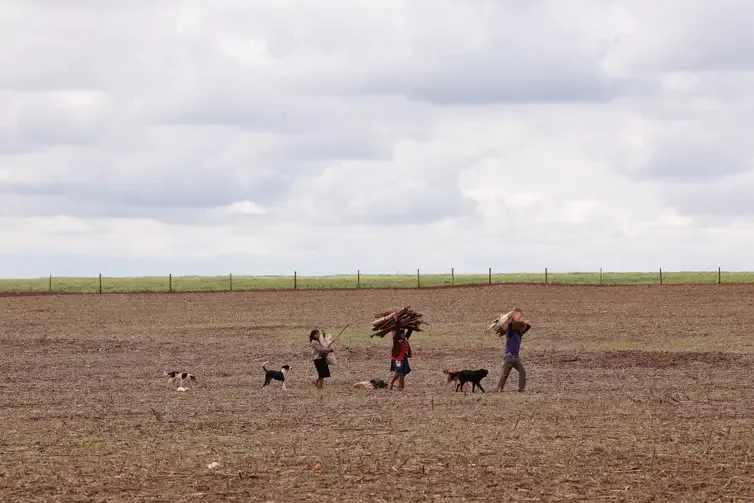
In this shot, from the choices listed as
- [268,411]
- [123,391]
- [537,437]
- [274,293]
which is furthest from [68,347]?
[274,293]

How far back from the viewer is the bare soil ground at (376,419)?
14.1 m

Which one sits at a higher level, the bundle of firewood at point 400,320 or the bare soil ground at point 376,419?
the bundle of firewood at point 400,320

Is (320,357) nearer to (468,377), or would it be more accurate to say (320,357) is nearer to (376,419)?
(468,377)

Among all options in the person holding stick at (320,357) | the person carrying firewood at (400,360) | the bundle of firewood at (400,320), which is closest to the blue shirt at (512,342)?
the bundle of firewood at (400,320)

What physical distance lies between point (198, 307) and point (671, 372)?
115 ft

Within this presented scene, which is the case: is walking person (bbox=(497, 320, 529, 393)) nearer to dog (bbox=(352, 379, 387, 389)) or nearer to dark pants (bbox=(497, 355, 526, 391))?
dark pants (bbox=(497, 355, 526, 391))

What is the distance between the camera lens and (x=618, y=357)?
1276 inches

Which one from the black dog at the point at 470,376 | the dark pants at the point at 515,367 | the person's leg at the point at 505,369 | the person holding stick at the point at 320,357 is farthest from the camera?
the person holding stick at the point at 320,357

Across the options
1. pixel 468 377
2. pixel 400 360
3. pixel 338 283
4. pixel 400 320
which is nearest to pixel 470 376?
pixel 468 377

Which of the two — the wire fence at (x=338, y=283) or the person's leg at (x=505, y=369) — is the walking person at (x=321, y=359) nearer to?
the person's leg at (x=505, y=369)

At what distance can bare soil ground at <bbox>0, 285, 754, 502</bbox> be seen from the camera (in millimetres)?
14141

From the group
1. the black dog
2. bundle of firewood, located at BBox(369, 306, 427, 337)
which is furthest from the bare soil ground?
bundle of firewood, located at BBox(369, 306, 427, 337)

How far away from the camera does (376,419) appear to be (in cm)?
1978

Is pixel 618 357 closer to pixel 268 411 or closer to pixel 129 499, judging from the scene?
pixel 268 411
